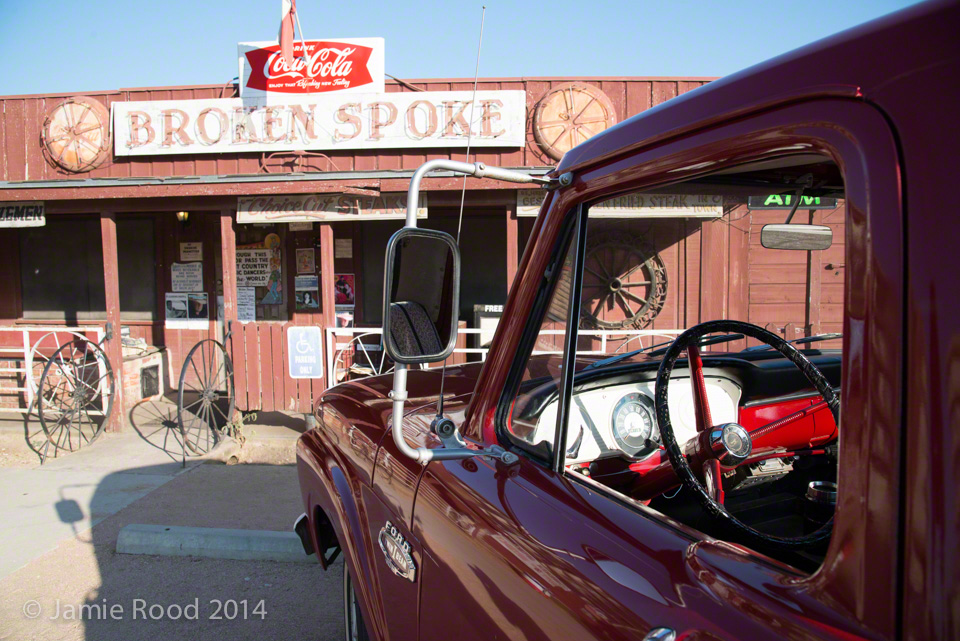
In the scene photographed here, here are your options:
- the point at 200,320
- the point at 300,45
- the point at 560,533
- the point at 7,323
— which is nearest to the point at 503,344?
the point at 560,533

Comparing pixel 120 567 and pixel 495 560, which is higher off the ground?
pixel 495 560

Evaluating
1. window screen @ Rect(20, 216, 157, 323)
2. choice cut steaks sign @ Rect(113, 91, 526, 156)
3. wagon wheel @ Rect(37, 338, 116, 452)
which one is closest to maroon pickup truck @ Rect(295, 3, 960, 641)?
choice cut steaks sign @ Rect(113, 91, 526, 156)

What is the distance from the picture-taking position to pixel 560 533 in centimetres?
111

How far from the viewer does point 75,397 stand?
6688mm

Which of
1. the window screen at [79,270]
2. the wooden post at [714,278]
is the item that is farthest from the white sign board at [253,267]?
the wooden post at [714,278]

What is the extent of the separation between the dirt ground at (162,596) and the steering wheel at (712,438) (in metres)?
2.52

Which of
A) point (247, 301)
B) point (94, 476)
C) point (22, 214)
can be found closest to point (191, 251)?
point (247, 301)

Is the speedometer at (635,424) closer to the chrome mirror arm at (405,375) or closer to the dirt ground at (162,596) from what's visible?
the chrome mirror arm at (405,375)

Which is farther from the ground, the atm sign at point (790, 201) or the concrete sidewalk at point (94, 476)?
the atm sign at point (790, 201)

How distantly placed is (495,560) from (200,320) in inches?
346

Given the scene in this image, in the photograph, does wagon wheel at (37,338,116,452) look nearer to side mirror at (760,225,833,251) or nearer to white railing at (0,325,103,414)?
white railing at (0,325,103,414)

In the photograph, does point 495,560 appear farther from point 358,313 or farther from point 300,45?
point 358,313

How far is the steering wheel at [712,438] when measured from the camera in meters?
1.22

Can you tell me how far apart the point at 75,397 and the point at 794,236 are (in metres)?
7.39
